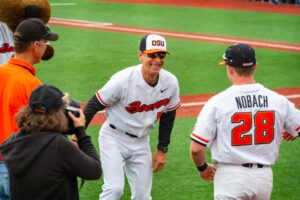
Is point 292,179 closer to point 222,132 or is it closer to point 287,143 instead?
point 287,143

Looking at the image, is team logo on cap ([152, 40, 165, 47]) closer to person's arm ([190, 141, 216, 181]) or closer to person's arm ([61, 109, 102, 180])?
person's arm ([190, 141, 216, 181])

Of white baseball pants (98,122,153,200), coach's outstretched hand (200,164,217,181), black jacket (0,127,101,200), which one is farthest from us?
white baseball pants (98,122,153,200)

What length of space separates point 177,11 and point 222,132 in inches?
787

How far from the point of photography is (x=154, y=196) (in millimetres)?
6859

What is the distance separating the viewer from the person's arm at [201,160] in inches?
190

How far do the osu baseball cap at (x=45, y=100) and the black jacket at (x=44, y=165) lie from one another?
5.4 inches

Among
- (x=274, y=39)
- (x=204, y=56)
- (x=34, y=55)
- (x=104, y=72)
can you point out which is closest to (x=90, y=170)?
(x=34, y=55)

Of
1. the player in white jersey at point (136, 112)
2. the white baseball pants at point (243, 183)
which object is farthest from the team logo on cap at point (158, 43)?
the white baseball pants at point (243, 183)

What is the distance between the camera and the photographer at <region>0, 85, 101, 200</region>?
3.78 metres

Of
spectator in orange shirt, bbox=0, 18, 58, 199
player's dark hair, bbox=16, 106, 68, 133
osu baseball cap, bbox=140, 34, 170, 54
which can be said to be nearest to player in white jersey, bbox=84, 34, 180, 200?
osu baseball cap, bbox=140, 34, 170, 54

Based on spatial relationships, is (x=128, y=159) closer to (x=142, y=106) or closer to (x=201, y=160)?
(x=142, y=106)

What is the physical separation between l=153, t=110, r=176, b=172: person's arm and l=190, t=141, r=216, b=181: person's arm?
97 centimetres

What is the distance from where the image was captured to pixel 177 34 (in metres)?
18.6

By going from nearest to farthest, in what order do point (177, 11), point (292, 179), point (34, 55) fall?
1. point (34, 55)
2. point (292, 179)
3. point (177, 11)
